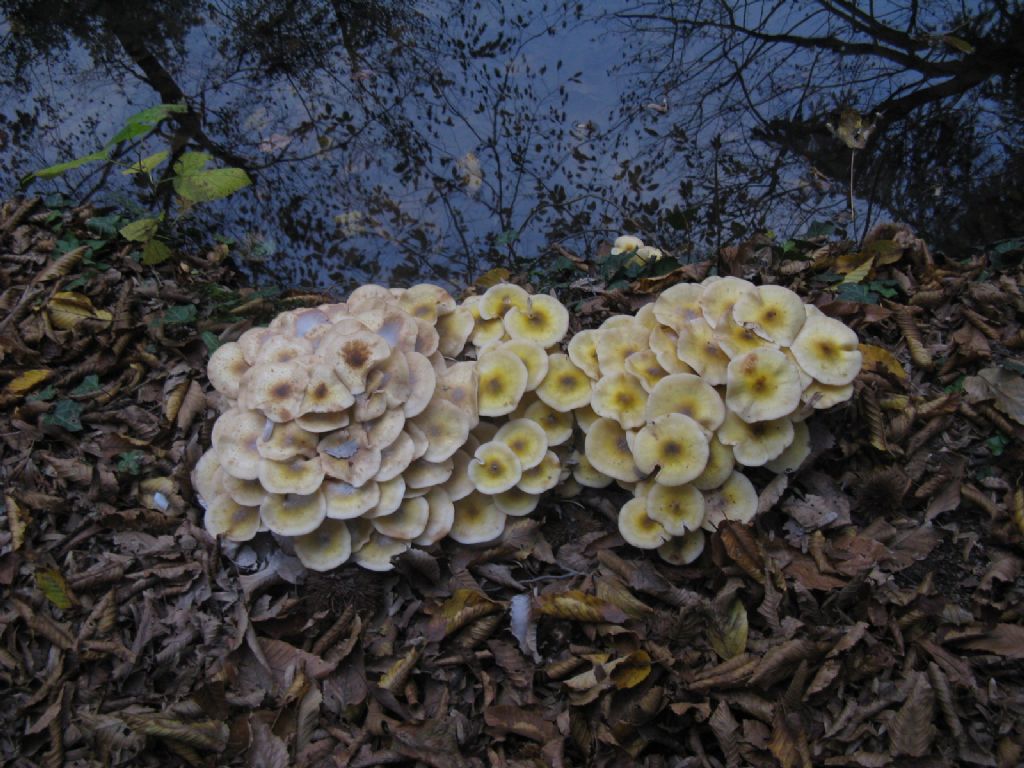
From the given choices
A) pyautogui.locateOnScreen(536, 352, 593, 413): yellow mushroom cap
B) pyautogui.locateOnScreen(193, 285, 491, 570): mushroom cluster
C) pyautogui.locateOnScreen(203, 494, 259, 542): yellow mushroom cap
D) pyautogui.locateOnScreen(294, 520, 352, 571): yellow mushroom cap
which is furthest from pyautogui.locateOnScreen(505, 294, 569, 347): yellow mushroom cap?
pyautogui.locateOnScreen(203, 494, 259, 542): yellow mushroom cap

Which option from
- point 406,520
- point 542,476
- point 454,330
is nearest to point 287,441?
point 406,520

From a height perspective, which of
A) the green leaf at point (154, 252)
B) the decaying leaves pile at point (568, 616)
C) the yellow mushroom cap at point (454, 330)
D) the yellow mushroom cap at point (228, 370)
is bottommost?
the decaying leaves pile at point (568, 616)

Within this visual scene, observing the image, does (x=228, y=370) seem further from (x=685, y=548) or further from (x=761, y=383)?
(x=761, y=383)

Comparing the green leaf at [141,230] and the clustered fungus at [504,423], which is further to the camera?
the green leaf at [141,230]

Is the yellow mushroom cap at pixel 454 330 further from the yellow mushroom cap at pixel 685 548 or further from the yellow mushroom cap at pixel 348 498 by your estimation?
the yellow mushroom cap at pixel 685 548

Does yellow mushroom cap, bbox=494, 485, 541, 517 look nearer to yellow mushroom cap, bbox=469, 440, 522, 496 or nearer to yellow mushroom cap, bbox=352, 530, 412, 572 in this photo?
yellow mushroom cap, bbox=469, 440, 522, 496

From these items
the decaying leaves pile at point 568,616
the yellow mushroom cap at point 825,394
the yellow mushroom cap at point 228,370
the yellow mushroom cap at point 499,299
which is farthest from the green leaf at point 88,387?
the yellow mushroom cap at point 825,394
